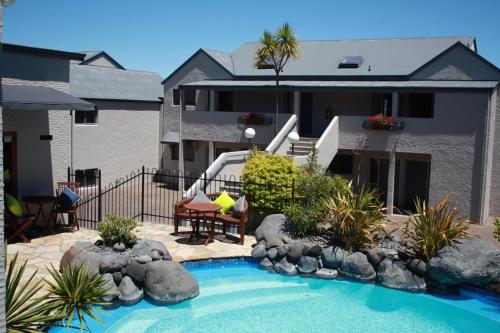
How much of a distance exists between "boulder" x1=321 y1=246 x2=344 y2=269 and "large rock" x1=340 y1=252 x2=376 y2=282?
0.15m

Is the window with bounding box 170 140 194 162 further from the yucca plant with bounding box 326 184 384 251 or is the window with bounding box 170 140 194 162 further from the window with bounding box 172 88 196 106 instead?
the yucca plant with bounding box 326 184 384 251

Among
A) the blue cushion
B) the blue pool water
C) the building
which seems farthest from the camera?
the building

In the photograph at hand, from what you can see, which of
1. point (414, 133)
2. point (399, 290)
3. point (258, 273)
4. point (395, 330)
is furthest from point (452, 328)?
point (414, 133)

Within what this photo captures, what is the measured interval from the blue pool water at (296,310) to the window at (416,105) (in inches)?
561

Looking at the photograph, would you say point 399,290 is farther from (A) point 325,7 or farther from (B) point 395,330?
(A) point 325,7

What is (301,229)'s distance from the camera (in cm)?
1580

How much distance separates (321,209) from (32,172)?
9.10m

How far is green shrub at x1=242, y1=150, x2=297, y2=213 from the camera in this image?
17.3 metres

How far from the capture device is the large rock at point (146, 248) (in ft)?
43.3

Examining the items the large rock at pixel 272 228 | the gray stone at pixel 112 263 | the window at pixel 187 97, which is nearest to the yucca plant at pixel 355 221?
the large rock at pixel 272 228

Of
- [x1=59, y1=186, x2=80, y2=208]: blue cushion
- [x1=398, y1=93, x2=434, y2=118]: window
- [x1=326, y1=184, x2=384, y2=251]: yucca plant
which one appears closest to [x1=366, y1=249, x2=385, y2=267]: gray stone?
[x1=326, y1=184, x2=384, y2=251]: yucca plant

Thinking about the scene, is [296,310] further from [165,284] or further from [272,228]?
[272,228]

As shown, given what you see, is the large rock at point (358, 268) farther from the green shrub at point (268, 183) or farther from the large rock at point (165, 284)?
the large rock at point (165, 284)

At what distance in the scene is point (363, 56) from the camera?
28625mm
